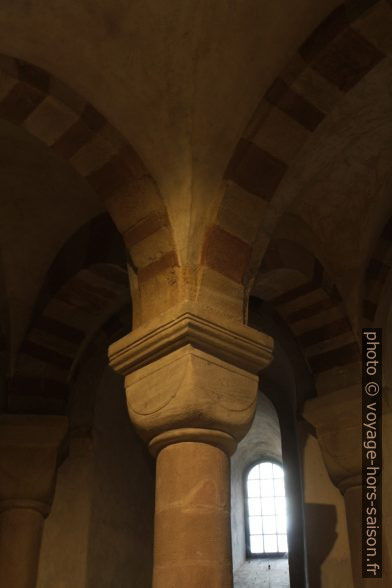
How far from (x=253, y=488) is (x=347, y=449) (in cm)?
332

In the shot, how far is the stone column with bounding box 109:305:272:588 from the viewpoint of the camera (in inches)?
113

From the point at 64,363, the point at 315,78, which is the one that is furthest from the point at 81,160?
the point at 64,363

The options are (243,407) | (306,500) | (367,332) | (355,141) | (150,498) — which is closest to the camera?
(243,407)

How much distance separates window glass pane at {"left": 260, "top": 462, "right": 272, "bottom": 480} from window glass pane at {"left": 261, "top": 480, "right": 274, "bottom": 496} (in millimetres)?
64

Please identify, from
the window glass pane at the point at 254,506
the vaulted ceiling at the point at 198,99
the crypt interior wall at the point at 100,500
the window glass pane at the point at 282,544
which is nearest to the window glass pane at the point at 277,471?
the window glass pane at the point at 254,506

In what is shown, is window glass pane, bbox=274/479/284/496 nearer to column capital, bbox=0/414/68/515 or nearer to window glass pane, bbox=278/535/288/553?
window glass pane, bbox=278/535/288/553

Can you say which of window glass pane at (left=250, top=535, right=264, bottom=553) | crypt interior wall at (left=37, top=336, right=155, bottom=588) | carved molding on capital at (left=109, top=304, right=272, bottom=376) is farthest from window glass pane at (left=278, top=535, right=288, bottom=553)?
carved molding on capital at (left=109, top=304, right=272, bottom=376)

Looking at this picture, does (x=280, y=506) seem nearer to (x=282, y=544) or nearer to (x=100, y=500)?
(x=282, y=544)

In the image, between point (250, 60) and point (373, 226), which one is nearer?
point (250, 60)

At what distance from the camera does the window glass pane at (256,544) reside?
302 inches

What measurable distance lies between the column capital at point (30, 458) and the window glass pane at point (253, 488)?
320 centimetres

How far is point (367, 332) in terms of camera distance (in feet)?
17.1

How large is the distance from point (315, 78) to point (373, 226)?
1810 mm

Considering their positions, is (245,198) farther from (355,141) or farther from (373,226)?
(373,226)
